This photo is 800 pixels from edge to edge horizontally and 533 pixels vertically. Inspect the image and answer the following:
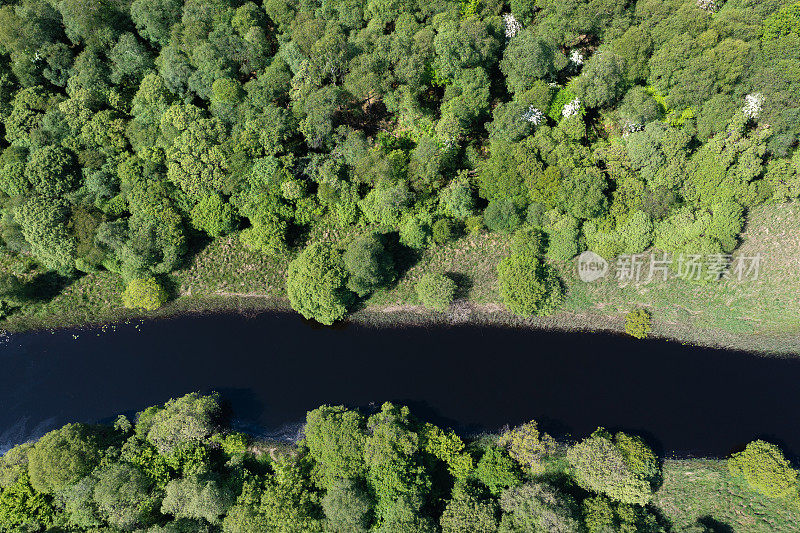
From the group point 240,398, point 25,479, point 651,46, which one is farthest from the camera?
point 240,398

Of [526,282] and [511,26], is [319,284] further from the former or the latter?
[511,26]

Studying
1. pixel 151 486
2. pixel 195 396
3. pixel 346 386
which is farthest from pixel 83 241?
pixel 346 386

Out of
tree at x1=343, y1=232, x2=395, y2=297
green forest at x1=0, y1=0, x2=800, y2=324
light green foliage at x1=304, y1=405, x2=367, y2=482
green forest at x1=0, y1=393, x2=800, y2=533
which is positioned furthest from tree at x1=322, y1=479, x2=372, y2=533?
tree at x1=343, y1=232, x2=395, y2=297

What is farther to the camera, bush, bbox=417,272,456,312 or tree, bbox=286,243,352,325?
bush, bbox=417,272,456,312

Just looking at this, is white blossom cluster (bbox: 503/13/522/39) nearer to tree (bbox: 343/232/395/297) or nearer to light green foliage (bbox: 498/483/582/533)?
tree (bbox: 343/232/395/297)

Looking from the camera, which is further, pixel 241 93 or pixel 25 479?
pixel 241 93

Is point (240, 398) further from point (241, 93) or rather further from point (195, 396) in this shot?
point (241, 93)
